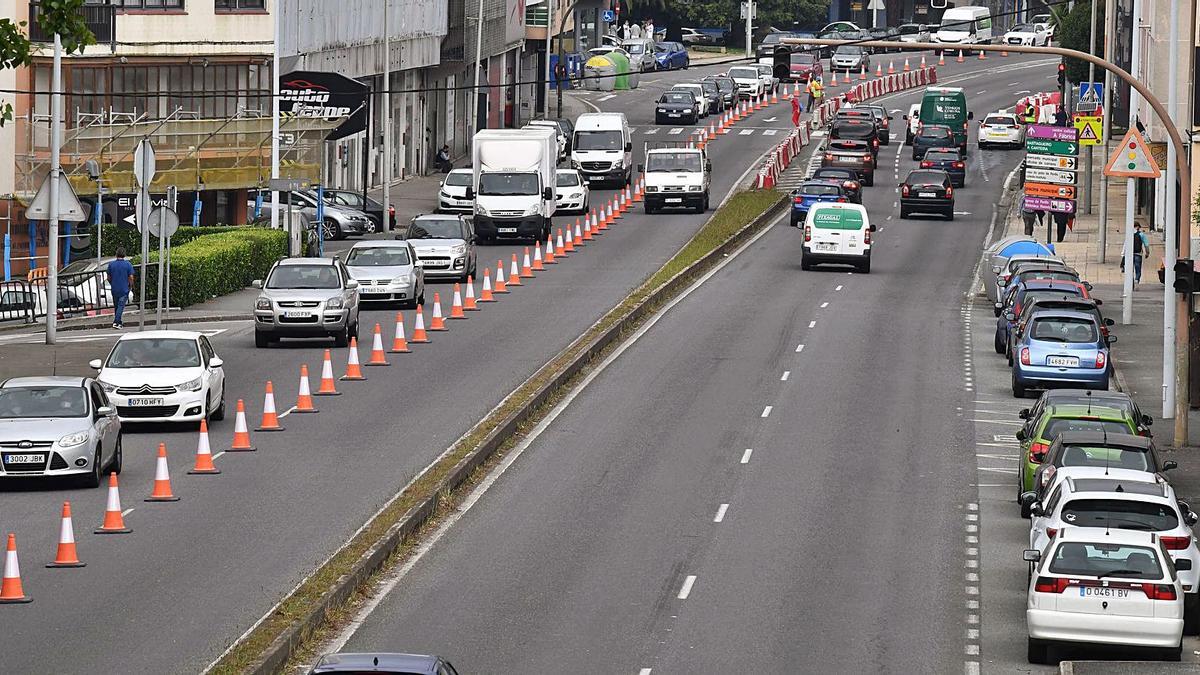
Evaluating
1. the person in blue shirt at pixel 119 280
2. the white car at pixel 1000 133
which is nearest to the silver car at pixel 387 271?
the person in blue shirt at pixel 119 280

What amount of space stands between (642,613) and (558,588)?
1.30 meters

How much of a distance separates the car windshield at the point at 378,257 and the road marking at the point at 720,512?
19.4 meters

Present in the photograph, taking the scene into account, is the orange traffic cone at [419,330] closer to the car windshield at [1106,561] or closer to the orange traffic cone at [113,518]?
the orange traffic cone at [113,518]

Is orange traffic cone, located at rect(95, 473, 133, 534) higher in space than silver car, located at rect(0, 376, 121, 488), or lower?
lower

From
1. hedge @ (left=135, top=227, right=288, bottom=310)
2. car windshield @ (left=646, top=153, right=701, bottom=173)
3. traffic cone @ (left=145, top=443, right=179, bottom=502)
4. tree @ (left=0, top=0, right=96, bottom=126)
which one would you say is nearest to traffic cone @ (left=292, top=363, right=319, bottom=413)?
traffic cone @ (left=145, top=443, right=179, bottom=502)

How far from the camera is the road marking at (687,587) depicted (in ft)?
70.2

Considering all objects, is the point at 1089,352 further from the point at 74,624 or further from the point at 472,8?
the point at 472,8

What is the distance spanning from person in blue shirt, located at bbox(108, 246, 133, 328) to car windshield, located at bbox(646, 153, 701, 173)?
89.7ft

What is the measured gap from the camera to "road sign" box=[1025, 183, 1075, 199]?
182 ft

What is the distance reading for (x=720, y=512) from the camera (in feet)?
84.5

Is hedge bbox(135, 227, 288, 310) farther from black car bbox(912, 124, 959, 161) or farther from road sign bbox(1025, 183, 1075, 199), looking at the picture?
black car bbox(912, 124, 959, 161)

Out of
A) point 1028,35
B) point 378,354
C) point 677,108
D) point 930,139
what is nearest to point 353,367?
point 378,354

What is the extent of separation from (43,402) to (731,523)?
843 centimetres

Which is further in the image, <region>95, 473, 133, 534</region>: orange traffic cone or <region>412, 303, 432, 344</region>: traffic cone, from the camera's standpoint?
<region>412, 303, 432, 344</region>: traffic cone
